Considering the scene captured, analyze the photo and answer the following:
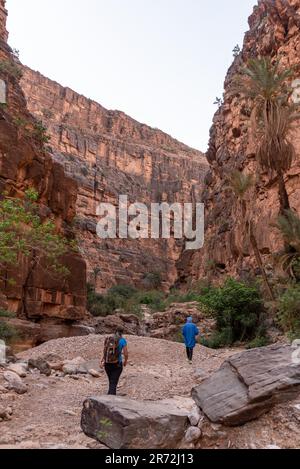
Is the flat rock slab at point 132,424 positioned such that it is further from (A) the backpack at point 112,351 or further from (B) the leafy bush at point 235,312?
(B) the leafy bush at point 235,312

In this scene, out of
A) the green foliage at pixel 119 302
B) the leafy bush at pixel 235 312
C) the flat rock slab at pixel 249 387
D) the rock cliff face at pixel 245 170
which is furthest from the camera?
the green foliage at pixel 119 302

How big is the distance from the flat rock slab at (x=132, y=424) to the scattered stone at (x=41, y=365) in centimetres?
403

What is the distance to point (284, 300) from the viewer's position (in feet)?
38.8

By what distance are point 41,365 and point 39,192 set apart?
44.7ft

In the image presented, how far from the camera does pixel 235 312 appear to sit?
1738cm

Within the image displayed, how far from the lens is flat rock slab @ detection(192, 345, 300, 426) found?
5.01 metres

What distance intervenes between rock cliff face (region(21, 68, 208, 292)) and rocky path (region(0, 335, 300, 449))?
130 ft

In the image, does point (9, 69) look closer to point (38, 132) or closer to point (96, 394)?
point (38, 132)

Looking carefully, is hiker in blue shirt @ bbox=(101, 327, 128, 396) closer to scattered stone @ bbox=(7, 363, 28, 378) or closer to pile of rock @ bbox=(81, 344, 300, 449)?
pile of rock @ bbox=(81, 344, 300, 449)

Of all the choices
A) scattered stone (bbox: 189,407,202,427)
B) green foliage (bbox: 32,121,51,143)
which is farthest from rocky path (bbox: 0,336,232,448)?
green foliage (bbox: 32,121,51,143)

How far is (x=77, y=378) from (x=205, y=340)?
377 inches

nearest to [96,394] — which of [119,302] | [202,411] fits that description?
[202,411]

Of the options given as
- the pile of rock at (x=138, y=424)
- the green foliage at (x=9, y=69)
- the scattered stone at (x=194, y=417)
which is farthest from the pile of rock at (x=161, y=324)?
the green foliage at (x=9, y=69)

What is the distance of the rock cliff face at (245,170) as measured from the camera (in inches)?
940
